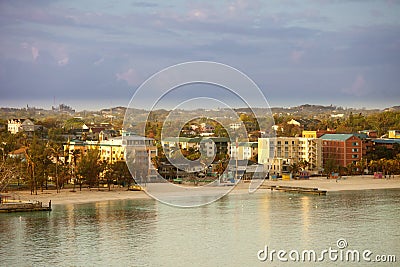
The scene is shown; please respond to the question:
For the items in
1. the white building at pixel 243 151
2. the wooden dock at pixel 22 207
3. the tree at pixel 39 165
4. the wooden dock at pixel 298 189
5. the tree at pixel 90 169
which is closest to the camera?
the wooden dock at pixel 22 207

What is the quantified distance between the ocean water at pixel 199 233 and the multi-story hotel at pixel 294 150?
32.4 feet

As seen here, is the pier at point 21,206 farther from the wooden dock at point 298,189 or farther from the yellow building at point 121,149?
the wooden dock at point 298,189

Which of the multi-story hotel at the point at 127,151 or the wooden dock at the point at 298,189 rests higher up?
the multi-story hotel at the point at 127,151

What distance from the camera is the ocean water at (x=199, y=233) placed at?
41.0 ft

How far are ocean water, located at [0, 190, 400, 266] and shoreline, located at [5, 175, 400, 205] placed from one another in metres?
1.02

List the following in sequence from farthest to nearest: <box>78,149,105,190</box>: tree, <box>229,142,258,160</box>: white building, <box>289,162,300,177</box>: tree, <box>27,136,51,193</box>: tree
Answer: <box>229,142,258,160</box>: white building
<box>289,162,300,177</box>: tree
<box>78,149,105,190</box>: tree
<box>27,136,51,193</box>: tree

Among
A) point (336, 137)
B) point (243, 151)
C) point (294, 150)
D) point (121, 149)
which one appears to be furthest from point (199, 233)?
point (336, 137)

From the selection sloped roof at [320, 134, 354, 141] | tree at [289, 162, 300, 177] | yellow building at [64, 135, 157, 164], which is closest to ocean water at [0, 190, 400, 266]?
yellow building at [64, 135, 157, 164]

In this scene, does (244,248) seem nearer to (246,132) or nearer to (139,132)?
(139,132)

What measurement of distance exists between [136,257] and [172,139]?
16.6 metres

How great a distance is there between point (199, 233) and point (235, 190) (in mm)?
8697

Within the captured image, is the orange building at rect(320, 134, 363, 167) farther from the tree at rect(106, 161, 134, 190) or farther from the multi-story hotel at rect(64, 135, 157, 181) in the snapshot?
the tree at rect(106, 161, 134, 190)

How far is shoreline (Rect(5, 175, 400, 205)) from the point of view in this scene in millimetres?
20359

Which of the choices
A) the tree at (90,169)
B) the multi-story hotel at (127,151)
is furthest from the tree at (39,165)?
the multi-story hotel at (127,151)
